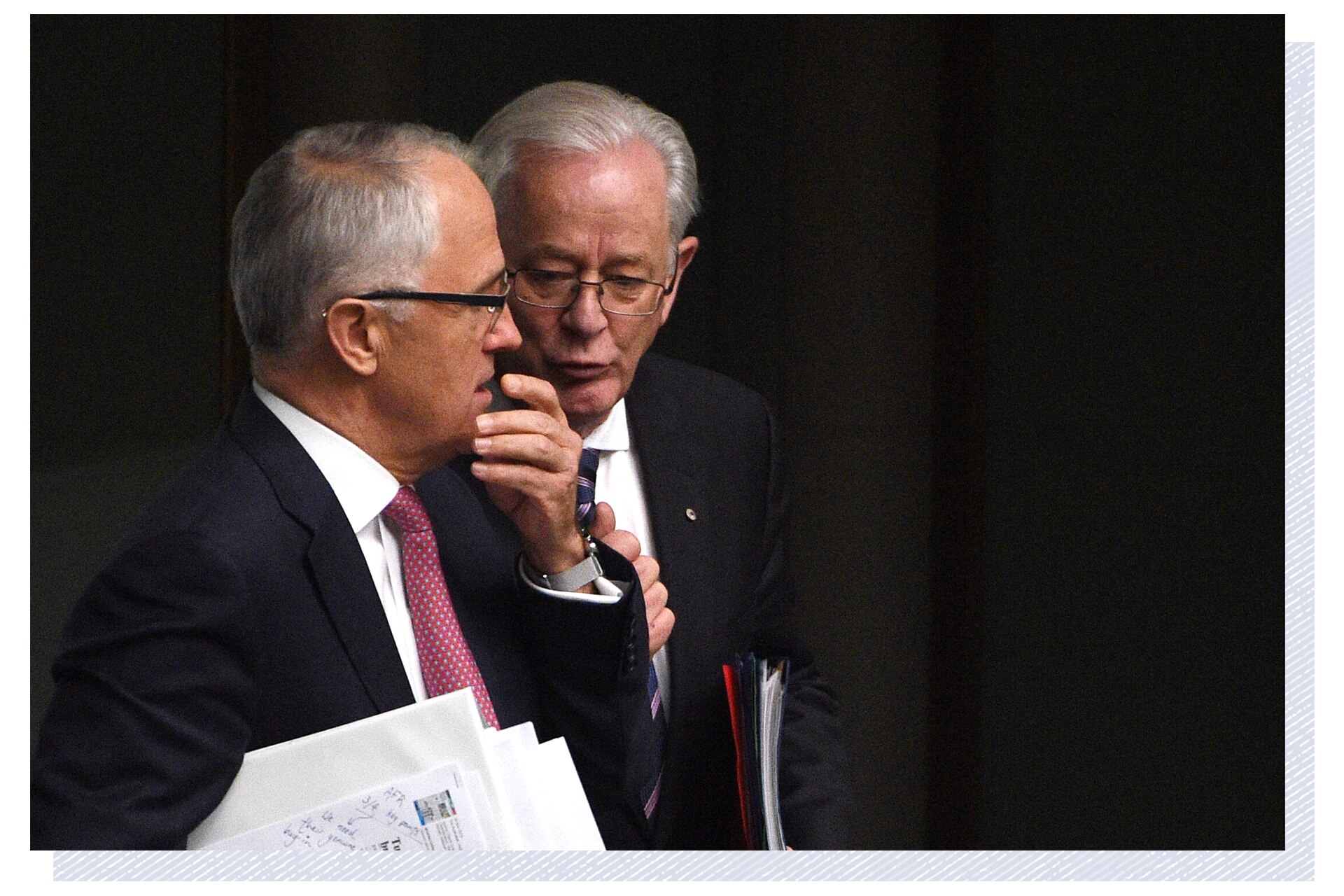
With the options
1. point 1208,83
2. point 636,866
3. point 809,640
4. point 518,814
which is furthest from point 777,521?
point 1208,83

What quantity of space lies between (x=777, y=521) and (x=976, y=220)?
2.54 ft

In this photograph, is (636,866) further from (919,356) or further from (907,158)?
(907,158)

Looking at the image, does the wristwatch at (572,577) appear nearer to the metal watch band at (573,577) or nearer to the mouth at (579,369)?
the metal watch band at (573,577)

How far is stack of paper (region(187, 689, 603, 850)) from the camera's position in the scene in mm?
1362

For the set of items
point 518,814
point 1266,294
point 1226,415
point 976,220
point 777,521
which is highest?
point 976,220

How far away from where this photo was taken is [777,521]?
2268mm

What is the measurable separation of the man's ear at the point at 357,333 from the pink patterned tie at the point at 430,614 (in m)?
0.18

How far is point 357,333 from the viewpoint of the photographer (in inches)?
60.3

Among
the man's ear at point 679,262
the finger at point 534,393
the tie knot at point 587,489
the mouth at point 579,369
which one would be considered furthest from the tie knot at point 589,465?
the finger at point 534,393

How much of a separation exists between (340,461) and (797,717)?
37.0 inches

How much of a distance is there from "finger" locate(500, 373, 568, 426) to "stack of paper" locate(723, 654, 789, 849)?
434 mm

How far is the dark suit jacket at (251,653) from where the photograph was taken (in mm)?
1320

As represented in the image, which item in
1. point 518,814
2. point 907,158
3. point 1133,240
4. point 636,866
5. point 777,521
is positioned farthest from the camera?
point 907,158

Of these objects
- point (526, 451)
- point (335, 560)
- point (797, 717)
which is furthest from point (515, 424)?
point (797, 717)
